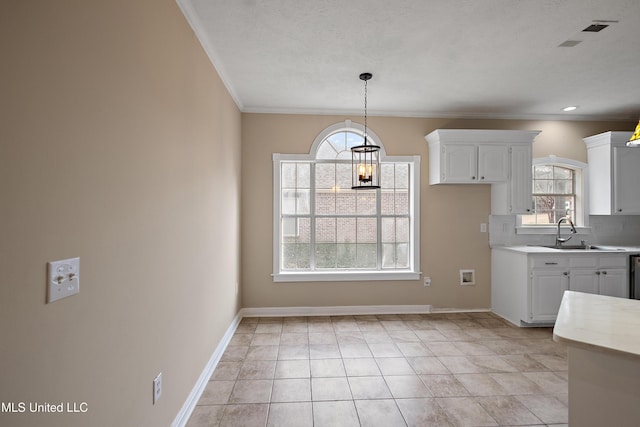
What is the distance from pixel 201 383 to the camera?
96.2 inches

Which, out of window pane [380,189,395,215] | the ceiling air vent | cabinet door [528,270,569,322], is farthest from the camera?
window pane [380,189,395,215]

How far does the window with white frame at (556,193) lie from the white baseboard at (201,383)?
4056mm

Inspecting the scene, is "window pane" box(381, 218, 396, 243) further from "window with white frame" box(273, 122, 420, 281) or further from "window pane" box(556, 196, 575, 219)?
"window pane" box(556, 196, 575, 219)

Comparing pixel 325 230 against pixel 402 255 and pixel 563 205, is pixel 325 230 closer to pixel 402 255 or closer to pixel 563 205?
pixel 402 255

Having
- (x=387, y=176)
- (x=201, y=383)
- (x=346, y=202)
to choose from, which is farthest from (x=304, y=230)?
(x=201, y=383)

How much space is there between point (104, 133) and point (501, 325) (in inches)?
171

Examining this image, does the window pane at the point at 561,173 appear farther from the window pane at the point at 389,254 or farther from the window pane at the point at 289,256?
the window pane at the point at 289,256

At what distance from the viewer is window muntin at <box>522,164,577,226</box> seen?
4461mm

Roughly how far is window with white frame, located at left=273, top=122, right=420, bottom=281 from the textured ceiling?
2.12ft

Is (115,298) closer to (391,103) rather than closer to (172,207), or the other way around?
(172,207)

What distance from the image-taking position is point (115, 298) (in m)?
1.34

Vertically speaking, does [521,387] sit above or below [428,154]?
below

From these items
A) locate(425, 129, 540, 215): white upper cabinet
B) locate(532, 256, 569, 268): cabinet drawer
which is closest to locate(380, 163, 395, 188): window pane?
locate(425, 129, 540, 215): white upper cabinet

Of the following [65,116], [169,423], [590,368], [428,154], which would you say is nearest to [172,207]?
[65,116]
